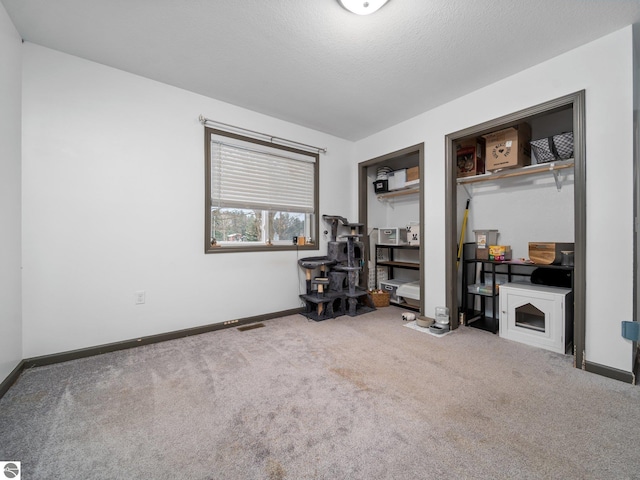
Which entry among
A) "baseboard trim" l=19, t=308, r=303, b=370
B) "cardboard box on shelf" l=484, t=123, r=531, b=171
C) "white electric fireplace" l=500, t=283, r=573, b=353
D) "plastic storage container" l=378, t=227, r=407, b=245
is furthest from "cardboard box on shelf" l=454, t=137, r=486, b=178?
"baseboard trim" l=19, t=308, r=303, b=370

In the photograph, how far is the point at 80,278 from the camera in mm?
2248

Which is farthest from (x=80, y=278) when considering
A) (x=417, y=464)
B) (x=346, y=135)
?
(x=346, y=135)

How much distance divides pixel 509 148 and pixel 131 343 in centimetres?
419

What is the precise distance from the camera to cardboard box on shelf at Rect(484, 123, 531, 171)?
8.89 ft

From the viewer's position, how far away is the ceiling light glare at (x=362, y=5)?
5.44 ft

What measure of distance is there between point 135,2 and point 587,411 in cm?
377

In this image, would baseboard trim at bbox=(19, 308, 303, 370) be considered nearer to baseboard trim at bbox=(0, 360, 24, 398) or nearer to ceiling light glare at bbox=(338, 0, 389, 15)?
baseboard trim at bbox=(0, 360, 24, 398)

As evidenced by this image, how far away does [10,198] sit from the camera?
1.86 metres

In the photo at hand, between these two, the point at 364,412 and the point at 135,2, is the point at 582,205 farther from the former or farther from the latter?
the point at 135,2

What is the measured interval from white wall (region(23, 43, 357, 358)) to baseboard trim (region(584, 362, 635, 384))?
319 centimetres

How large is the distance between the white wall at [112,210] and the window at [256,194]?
161 mm

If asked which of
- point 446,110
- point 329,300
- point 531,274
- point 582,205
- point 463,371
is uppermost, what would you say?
point 446,110

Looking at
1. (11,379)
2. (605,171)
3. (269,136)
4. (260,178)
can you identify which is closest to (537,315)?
(605,171)

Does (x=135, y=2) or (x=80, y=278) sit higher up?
(x=135, y=2)
